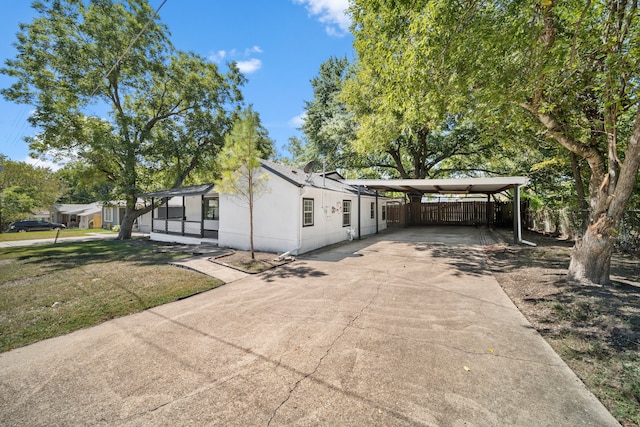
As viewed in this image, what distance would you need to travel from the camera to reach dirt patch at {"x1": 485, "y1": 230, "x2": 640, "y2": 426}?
8.99ft

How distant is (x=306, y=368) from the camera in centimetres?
315

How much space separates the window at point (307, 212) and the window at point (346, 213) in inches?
126

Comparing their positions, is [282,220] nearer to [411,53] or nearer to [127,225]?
[411,53]

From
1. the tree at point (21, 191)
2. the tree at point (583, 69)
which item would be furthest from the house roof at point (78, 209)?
the tree at point (583, 69)

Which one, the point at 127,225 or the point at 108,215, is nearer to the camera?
the point at 127,225

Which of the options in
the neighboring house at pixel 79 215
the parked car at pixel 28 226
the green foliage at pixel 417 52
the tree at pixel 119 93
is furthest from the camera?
the neighboring house at pixel 79 215

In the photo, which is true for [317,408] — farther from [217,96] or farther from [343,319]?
[217,96]

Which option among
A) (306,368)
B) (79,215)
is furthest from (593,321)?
(79,215)

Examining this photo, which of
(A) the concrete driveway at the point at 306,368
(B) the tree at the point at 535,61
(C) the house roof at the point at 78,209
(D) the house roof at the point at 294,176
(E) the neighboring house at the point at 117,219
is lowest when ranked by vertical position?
(A) the concrete driveway at the point at 306,368

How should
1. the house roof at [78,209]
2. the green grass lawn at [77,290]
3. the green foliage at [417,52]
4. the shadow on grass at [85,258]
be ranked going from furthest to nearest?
the house roof at [78,209], the shadow on grass at [85,258], the green foliage at [417,52], the green grass lawn at [77,290]

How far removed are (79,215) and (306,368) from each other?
43.2 meters

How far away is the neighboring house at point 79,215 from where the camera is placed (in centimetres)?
3164

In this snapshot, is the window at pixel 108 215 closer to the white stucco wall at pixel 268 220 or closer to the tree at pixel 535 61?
the white stucco wall at pixel 268 220

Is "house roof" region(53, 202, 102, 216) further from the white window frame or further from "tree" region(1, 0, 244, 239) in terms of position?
"tree" region(1, 0, 244, 239)
